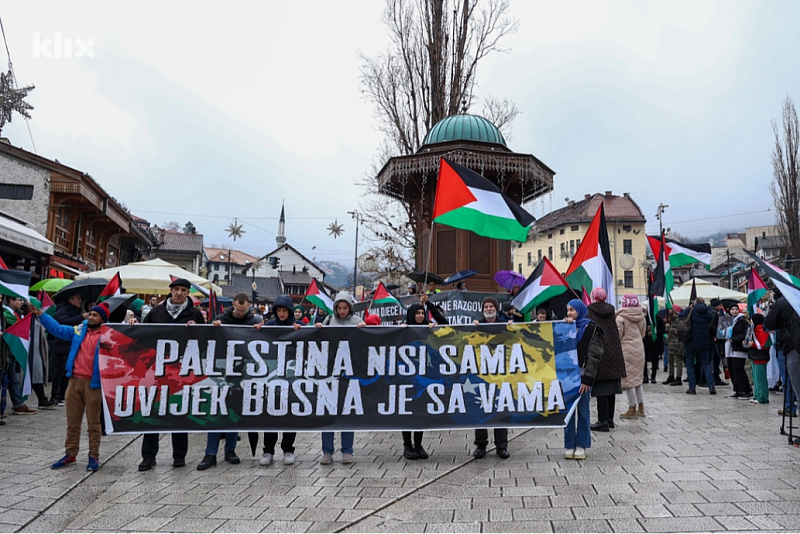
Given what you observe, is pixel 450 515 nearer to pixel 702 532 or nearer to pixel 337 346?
pixel 702 532

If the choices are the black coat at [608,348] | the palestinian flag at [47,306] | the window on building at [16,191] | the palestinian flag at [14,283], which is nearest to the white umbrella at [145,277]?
the palestinian flag at [47,306]

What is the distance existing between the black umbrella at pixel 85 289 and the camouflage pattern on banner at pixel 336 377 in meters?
4.82

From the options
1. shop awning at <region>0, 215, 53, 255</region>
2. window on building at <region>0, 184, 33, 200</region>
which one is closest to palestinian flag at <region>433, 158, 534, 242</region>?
shop awning at <region>0, 215, 53, 255</region>

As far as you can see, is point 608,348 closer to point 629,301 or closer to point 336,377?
point 629,301

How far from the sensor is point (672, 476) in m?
5.62

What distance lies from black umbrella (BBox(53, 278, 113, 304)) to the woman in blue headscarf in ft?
28.2

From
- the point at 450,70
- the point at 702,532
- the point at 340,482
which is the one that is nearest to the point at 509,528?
the point at 702,532

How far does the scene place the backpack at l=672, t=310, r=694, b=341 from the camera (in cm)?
1174

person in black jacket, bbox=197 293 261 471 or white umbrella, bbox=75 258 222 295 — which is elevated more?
white umbrella, bbox=75 258 222 295

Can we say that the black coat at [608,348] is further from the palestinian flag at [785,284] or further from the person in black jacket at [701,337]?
the person in black jacket at [701,337]

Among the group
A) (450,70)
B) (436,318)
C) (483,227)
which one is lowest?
(436,318)

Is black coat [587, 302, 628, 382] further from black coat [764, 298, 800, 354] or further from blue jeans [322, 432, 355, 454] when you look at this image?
blue jeans [322, 432, 355, 454]

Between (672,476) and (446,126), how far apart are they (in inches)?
493

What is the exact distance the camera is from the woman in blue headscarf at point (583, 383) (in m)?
6.46
